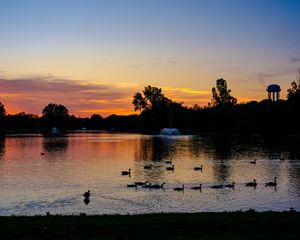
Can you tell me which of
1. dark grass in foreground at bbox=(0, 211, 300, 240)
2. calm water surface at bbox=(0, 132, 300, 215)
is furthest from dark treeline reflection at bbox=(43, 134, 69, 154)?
dark grass in foreground at bbox=(0, 211, 300, 240)

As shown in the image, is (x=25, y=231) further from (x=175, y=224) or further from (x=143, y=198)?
(x=143, y=198)

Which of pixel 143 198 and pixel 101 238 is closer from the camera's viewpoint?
pixel 101 238

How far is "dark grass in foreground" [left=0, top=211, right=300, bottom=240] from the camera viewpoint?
18.0 meters

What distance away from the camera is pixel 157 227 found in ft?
64.0

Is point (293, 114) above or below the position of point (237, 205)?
above

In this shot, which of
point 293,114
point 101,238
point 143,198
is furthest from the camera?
point 293,114

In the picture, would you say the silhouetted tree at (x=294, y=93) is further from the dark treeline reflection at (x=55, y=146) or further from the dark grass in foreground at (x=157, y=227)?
the dark grass in foreground at (x=157, y=227)

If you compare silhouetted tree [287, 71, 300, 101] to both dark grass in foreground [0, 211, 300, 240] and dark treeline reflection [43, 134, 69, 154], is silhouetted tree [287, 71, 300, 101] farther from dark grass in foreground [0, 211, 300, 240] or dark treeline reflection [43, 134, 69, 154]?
dark grass in foreground [0, 211, 300, 240]

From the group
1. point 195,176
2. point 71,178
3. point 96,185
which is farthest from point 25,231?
point 195,176

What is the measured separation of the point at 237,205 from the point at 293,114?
136 meters

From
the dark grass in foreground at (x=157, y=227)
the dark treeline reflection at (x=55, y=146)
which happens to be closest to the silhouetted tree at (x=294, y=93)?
the dark treeline reflection at (x=55, y=146)

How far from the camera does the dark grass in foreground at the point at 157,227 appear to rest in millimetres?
18016

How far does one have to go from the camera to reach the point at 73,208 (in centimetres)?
3369

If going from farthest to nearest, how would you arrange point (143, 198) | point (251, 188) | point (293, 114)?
1. point (293, 114)
2. point (251, 188)
3. point (143, 198)
